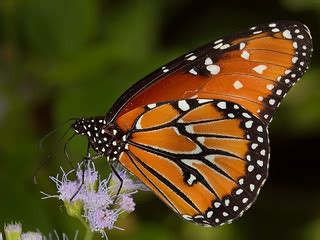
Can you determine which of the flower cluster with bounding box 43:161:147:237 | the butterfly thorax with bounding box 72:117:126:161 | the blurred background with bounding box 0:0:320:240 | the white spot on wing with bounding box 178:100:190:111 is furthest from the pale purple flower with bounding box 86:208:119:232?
the blurred background with bounding box 0:0:320:240

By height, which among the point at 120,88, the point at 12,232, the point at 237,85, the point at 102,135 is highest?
the point at 237,85

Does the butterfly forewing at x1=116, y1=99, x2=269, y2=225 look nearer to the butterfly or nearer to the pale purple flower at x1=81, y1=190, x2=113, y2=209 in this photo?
the butterfly

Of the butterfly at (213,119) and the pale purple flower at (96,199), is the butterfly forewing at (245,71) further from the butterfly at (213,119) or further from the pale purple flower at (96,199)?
the pale purple flower at (96,199)

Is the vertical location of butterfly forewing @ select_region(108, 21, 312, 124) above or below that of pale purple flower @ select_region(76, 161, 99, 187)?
above

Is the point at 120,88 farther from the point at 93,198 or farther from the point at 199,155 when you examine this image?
the point at 93,198

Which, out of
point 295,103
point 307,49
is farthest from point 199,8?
point 307,49

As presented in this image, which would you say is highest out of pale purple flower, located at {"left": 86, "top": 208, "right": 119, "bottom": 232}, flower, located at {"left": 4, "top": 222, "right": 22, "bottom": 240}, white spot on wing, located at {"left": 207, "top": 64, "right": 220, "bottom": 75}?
white spot on wing, located at {"left": 207, "top": 64, "right": 220, "bottom": 75}

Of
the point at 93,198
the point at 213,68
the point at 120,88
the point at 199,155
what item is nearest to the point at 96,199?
the point at 93,198

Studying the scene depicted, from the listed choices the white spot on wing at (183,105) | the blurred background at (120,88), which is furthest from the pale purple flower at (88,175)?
the blurred background at (120,88)

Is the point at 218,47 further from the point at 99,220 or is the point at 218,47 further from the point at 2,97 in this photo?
the point at 2,97
